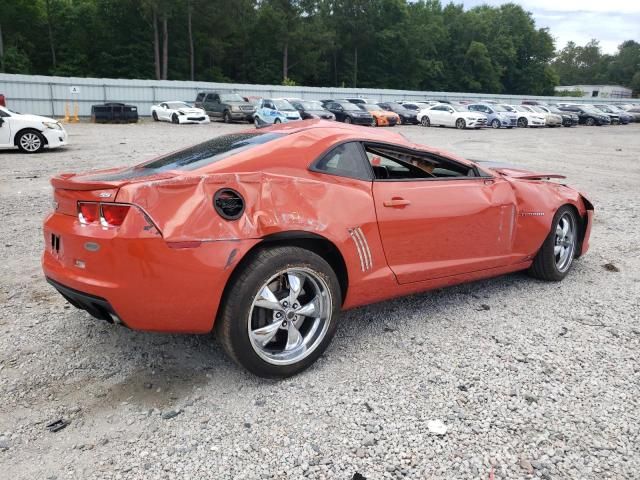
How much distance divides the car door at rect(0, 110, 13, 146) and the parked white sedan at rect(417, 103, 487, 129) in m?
23.2

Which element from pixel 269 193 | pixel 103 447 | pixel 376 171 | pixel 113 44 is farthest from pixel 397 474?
pixel 113 44

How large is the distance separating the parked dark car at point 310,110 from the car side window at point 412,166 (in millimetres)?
23323

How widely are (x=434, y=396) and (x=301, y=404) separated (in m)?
0.76

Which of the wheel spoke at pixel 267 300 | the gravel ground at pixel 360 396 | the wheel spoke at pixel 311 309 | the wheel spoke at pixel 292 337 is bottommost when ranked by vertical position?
the gravel ground at pixel 360 396

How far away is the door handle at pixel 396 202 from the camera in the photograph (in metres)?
3.50

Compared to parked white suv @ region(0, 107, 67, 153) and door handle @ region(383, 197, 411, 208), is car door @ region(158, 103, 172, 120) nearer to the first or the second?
parked white suv @ region(0, 107, 67, 153)

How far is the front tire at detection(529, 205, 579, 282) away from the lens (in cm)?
474

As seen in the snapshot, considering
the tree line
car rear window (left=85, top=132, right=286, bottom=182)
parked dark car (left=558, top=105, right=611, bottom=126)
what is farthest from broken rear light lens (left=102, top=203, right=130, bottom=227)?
the tree line

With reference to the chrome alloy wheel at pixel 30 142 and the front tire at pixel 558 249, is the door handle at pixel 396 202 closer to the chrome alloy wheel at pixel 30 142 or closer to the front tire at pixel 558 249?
the front tire at pixel 558 249

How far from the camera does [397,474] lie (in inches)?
94.1

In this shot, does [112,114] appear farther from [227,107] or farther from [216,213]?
[216,213]

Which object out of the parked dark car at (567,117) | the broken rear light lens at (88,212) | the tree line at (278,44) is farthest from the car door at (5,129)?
the tree line at (278,44)

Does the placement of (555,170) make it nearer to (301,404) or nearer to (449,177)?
(449,177)

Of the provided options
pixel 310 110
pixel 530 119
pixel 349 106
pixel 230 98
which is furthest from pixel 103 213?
pixel 530 119
